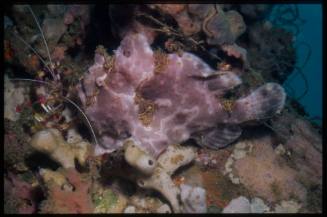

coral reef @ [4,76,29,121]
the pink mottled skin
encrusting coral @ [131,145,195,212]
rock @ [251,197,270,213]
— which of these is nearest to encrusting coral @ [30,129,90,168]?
the pink mottled skin

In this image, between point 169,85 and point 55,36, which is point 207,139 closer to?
point 169,85

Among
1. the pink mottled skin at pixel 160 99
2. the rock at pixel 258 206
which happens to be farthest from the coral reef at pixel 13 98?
the rock at pixel 258 206

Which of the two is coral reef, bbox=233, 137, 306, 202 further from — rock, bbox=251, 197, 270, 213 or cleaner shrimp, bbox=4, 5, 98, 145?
cleaner shrimp, bbox=4, 5, 98, 145

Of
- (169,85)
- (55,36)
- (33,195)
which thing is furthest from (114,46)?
(33,195)

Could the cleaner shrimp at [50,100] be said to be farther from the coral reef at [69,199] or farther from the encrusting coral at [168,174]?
the encrusting coral at [168,174]

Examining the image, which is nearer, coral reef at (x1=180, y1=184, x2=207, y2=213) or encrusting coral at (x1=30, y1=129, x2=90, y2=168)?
coral reef at (x1=180, y1=184, x2=207, y2=213)

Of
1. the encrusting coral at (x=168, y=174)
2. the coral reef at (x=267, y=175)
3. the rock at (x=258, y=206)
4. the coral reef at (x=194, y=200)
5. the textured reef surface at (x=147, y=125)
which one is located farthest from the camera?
the coral reef at (x=267, y=175)

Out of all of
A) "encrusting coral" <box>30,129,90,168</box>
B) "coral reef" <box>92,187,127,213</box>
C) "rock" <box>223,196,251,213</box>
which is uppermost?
"encrusting coral" <box>30,129,90,168</box>
